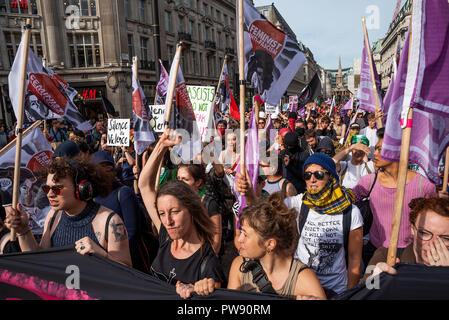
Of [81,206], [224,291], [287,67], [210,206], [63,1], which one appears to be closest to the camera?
[224,291]

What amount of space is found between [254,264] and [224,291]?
314 mm

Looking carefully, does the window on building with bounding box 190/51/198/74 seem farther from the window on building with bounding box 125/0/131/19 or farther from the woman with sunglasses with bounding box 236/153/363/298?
the woman with sunglasses with bounding box 236/153/363/298

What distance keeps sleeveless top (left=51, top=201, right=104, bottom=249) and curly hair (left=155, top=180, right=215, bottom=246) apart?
21.0 inches

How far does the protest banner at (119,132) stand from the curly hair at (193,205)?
4333 mm

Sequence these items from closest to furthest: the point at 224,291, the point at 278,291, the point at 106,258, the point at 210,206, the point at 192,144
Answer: the point at 224,291 < the point at 278,291 < the point at 106,258 < the point at 210,206 < the point at 192,144

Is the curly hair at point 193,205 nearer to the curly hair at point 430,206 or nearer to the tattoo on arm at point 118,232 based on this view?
the tattoo on arm at point 118,232

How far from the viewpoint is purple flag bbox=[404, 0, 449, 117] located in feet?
6.31

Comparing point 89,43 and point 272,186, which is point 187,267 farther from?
point 89,43

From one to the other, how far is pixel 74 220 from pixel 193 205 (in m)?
0.91

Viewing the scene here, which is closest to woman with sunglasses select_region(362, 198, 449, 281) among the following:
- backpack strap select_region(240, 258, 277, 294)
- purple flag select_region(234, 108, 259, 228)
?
backpack strap select_region(240, 258, 277, 294)

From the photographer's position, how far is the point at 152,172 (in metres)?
2.69
